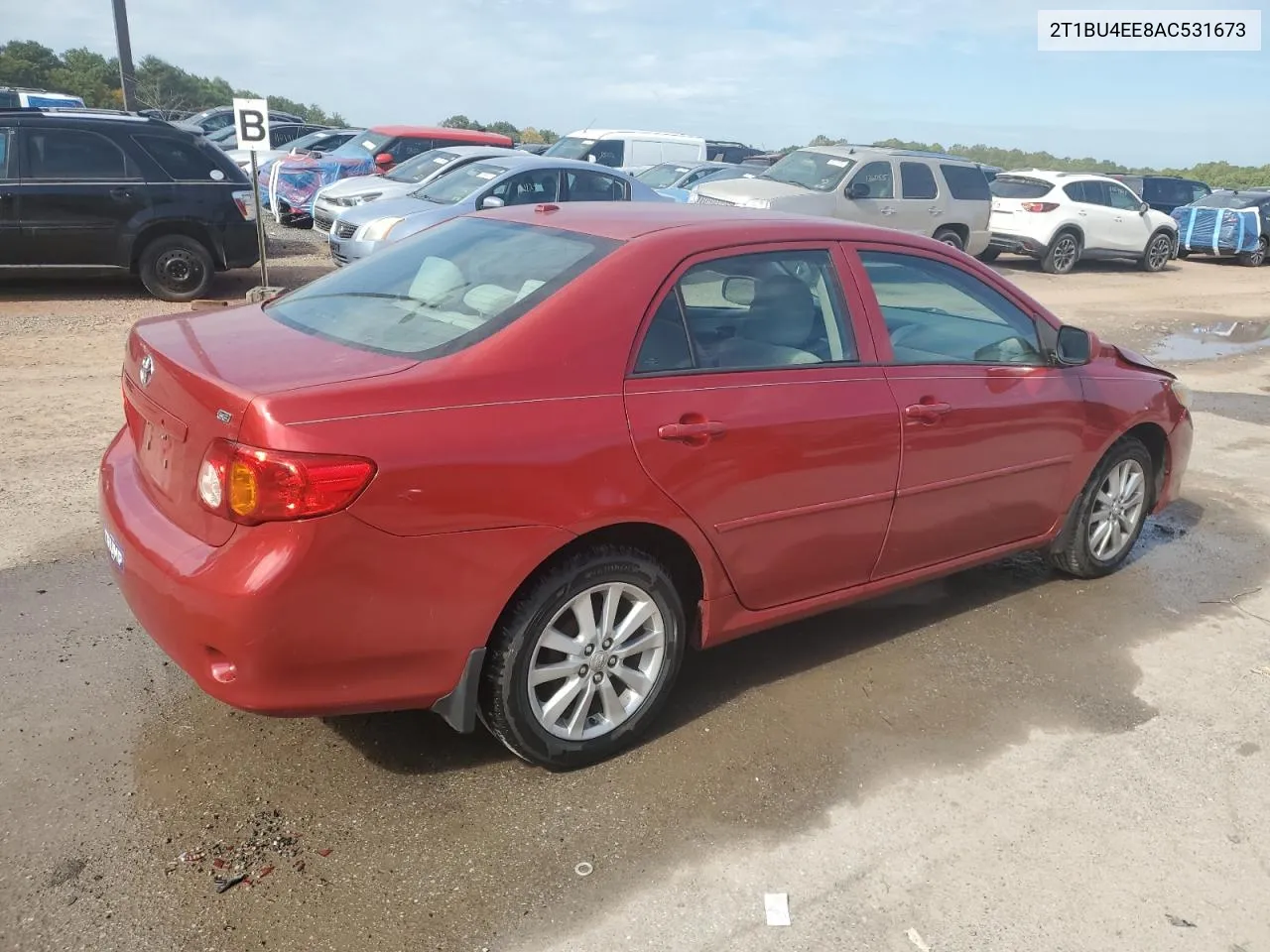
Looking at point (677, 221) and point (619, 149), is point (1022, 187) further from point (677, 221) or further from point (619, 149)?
point (677, 221)

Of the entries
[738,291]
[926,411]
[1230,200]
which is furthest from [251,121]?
[1230,200]

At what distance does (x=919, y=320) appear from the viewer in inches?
163

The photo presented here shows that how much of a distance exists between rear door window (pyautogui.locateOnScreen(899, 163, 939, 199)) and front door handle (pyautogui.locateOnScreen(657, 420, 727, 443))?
42.9 feet

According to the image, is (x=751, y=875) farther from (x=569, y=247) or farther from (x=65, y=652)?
(x=65, y=652)

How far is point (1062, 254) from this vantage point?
62.9ft

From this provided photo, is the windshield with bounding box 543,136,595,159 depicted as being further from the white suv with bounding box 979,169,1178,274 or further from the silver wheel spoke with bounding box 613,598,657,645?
the silver wheel spoke with bounding box 613,598,657,645

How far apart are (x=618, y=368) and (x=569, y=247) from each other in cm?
56

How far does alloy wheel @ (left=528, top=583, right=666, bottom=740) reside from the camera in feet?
10.2

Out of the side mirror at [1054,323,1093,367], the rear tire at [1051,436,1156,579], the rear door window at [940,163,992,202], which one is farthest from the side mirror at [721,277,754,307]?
the rear door window at [940,163,992,202]

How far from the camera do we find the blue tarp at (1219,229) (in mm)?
22906

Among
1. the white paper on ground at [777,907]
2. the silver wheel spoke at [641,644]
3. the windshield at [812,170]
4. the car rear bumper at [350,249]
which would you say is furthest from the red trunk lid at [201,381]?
the windshield at [812,170]

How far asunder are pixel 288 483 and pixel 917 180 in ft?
47.5

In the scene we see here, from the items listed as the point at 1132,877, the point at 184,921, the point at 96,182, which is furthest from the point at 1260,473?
the point at 96,182

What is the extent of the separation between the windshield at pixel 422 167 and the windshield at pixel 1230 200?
17.7 meters
